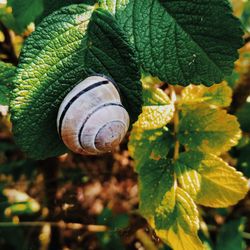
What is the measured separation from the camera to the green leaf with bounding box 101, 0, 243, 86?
0.91 metres

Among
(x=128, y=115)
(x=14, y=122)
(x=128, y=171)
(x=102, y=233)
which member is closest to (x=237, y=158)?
(x=128, y=171)

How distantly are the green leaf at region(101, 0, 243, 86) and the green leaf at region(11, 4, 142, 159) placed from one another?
50mm

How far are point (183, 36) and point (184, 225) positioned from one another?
19.4 inches

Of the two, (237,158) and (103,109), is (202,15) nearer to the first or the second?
(103,109)

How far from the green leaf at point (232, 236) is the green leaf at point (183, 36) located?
38.6 inches

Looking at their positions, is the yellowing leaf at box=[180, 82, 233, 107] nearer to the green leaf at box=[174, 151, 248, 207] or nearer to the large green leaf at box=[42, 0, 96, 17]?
the green leaf at box=[174, 151, 248, 207]

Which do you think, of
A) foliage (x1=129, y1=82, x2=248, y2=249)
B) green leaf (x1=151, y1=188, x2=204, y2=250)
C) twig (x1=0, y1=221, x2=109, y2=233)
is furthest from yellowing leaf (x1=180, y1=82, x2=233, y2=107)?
twig (x1=0, y1=221, x2=109, y2=233)

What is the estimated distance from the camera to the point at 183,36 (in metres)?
0.93

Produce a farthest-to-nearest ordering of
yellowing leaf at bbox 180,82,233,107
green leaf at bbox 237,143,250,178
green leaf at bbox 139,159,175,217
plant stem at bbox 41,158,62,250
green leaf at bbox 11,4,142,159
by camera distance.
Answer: plant stem at bbox 41,158,62,250 < green leaf at bbox 237,143,250,178 < yellowing leaf at bbox 180,82,233,107 < green leaf at bbox 139,159,175,217 < green leaf at bbox 11,4,142,159

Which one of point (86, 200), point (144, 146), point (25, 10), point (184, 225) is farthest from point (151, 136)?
point (86, 200)

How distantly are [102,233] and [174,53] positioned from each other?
107 cm

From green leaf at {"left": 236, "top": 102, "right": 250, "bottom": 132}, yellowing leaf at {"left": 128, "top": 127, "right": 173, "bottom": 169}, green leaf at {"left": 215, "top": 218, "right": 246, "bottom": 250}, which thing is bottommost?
green leaf at {"left": 215, "top": 218, "right": 246, "bottom": 250}

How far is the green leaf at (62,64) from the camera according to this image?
91 cm

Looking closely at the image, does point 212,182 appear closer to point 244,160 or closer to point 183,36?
point 183,36
